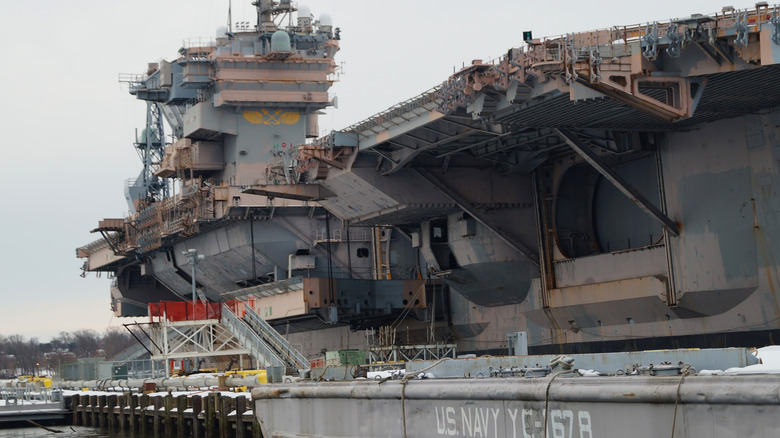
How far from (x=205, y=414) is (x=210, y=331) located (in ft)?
42.3

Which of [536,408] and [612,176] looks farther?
[612,176]

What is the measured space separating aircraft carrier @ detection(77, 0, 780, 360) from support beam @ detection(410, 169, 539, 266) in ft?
0.23

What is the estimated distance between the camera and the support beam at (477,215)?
33.8 meters

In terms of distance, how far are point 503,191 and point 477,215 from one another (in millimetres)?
1257

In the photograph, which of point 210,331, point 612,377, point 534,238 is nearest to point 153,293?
point 210,331

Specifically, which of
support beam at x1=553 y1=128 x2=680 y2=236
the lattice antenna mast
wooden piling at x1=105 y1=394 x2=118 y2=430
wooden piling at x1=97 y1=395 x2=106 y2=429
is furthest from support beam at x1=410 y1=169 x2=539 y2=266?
the lattice antenna mast

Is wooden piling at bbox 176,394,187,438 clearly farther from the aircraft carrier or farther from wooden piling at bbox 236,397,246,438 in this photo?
the aircraft carrier

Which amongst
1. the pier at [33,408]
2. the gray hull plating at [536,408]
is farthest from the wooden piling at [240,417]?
the pier at [33,408]

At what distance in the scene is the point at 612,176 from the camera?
91.2 feet

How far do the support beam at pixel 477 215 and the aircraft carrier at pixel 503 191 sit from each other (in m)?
0.07

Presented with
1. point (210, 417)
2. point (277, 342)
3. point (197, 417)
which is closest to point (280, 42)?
point (277, 342)

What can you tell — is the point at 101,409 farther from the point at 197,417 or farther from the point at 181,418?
the point at 197,417

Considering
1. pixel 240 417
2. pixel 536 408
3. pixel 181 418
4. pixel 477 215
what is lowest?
pixel 181 418

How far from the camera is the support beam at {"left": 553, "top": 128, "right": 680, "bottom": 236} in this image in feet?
90.0
